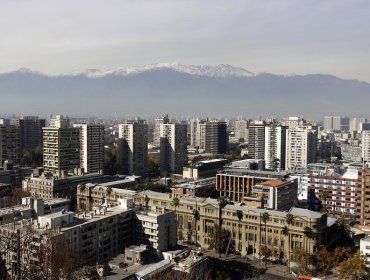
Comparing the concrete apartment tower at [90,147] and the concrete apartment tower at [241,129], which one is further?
the concrete apartment tower at [241,129]

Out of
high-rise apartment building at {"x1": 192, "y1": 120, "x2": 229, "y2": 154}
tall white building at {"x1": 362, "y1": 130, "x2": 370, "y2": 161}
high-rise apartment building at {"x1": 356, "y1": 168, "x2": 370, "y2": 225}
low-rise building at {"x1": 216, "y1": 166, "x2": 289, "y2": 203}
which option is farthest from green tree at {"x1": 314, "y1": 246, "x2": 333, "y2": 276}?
high-rise apartment building at {"x1": 192, "y1": 120, "x2": 229, "y2": 154}

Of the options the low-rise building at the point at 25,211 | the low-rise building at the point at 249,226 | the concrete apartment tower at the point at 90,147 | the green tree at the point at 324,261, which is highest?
the concrete apartment tower at the point at 90,147

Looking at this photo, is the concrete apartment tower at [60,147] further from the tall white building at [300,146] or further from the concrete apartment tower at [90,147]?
the tall white building at [300,146]

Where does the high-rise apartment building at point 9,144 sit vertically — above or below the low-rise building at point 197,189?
above

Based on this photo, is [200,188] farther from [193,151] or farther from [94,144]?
[193,151]

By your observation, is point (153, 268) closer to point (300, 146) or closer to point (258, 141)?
point (300, 146)

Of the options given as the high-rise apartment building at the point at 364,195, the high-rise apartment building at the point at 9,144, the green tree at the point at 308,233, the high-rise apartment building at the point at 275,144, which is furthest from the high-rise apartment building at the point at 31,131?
the green tree at the point at 308,233
